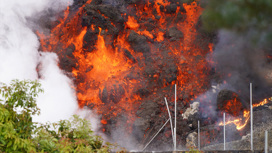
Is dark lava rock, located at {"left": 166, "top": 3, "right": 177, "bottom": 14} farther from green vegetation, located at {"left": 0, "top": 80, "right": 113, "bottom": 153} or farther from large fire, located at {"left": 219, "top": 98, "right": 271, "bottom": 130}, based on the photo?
green vegetation, located at {"left": 0, "top": 80, "right": 113, "bottom": 153}

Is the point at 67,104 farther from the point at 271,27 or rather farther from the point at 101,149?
the point at 271,27

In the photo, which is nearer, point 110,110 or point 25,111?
Result: point 25,111

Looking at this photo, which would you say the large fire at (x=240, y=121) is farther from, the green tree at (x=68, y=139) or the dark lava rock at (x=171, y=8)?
the green tree at (x=68, y=139)

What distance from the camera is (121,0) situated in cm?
1906

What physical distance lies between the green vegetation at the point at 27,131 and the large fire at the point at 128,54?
1224 cm

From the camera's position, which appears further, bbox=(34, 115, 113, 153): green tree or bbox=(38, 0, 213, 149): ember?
bbox=(38, 0, 213, 149): ember

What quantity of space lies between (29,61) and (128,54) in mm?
5027

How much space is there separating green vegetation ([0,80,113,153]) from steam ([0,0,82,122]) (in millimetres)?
11987

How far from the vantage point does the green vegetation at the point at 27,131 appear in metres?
3.59

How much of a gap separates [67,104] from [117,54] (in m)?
Result: 3.69

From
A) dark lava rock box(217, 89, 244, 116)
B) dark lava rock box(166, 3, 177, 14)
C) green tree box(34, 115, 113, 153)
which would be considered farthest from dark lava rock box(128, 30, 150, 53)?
green tree box(34, 115, 113, 153)

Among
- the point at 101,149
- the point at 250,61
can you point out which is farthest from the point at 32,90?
the point at 250,61

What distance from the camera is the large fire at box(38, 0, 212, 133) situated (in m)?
17.4

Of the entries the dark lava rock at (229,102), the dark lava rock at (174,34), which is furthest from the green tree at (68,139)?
the dark lava rock at (174,34)
